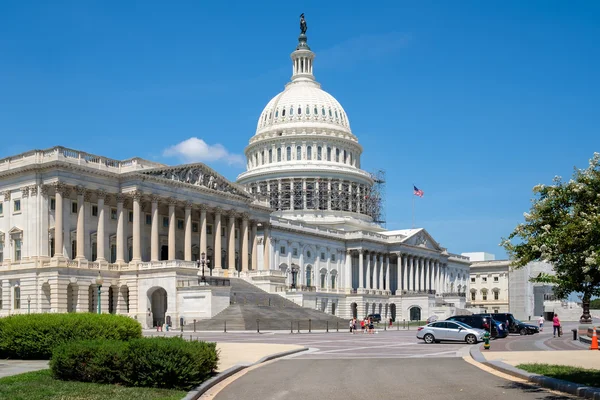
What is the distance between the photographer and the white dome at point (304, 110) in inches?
6093

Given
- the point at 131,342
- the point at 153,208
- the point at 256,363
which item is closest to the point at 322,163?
the point at 153,208

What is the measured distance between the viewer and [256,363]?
33.4 metres

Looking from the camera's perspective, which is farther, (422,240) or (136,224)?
(422,240)

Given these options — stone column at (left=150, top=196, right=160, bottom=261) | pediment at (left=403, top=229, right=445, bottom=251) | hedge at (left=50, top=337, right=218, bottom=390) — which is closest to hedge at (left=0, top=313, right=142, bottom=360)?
hedge at (left=50, top=337, right=218, bottom=390)

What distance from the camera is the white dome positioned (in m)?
155

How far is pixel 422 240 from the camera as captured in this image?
15312 cm

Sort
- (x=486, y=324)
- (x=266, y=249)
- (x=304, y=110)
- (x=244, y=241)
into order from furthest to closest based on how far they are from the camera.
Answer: (x=304, y=110)
(x=266, y=249)
(x=244, y=241)
(x=486, y=324)

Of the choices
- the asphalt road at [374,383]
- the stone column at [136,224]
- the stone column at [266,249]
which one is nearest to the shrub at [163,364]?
the asphalt road at [374,383]

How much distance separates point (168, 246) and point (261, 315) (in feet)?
61.1

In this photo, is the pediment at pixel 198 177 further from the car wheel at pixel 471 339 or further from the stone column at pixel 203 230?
the car wheel at pixel 471 339

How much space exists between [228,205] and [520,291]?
9258 centimetres

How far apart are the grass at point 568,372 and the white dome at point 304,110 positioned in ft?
412

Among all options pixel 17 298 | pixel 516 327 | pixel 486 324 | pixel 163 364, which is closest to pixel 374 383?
pixel 163 364

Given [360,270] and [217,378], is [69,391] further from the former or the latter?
[360,270]
